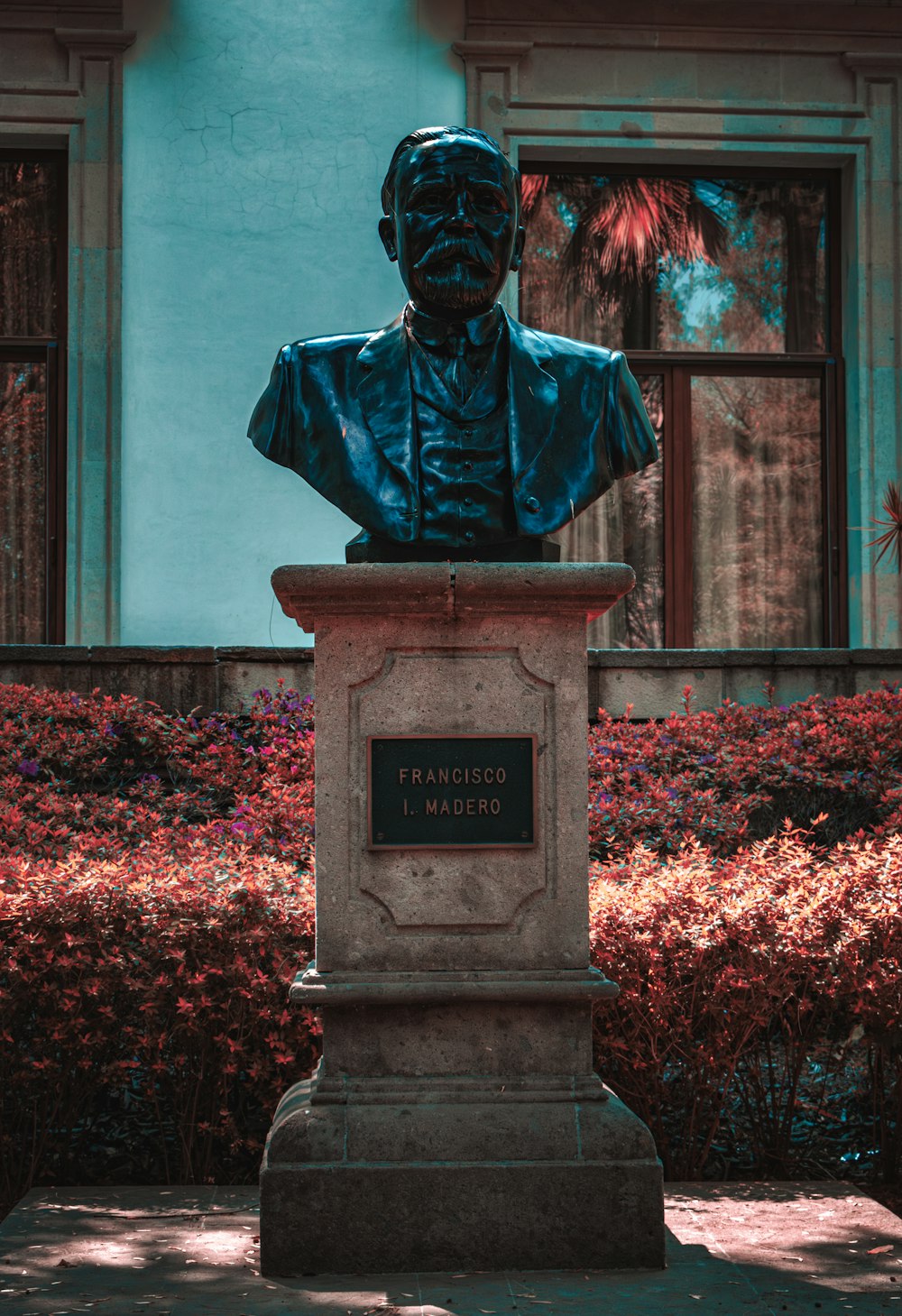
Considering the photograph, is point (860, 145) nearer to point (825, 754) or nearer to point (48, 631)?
point (825, 754)

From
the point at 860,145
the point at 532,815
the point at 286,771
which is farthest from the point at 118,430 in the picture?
the point at 532,815

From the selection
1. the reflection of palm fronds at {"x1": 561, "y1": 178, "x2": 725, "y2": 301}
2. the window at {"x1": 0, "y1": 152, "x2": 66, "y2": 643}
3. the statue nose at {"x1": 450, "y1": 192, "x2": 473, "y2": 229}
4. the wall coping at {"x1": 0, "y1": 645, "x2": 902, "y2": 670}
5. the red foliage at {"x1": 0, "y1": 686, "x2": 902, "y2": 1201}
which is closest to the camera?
the statue nose at {"x1": 450, "y1": 192, "x2": 473, "y2": 229}

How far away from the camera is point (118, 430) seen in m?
10.6

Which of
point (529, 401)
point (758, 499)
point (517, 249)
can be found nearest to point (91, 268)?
point (758, 499)

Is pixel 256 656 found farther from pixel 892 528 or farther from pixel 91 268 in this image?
pixel 892 528

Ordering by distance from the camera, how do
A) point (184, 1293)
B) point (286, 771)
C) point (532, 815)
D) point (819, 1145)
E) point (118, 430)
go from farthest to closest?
point (118, 430), point (286, 771), point (819, 1145), point (532, 815), point (184, 1293)

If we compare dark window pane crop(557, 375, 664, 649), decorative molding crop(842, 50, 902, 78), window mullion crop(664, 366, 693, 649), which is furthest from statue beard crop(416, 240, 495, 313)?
decorative molding crop(842, 50, 902, 78)

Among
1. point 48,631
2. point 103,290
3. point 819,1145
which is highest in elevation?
point 103,290

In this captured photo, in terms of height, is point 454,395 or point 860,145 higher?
point 860,145

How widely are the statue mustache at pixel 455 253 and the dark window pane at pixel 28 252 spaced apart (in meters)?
7.64

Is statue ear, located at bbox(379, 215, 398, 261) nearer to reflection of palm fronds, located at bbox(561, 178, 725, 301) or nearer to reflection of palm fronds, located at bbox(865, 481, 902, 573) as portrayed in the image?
Result: reflection of palm fronds, located at bbox(865, 481, 902, 573)

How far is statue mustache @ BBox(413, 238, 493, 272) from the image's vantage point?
4.31m

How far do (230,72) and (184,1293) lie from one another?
890cm

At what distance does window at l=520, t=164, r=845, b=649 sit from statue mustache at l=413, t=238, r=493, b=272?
731 cm
